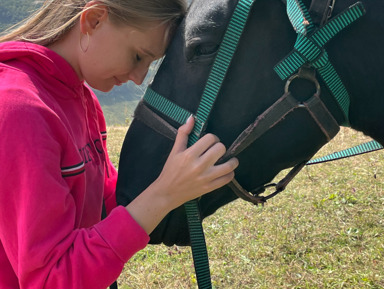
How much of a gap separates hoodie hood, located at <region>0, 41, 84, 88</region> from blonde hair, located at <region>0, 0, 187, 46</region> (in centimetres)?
9

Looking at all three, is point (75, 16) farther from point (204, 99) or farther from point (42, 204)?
point (42, 204)

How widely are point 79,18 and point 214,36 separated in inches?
23.2

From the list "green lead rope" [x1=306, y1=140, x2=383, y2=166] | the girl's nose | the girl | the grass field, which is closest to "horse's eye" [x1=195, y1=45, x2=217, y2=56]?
the girl

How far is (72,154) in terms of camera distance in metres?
1.58

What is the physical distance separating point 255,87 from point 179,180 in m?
0.47

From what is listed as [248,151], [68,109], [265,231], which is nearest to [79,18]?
[68,109]

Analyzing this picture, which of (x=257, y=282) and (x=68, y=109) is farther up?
(x=68, y=109)

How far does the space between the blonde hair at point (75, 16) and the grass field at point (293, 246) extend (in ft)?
7.08

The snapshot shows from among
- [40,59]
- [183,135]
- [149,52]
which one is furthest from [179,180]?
[40,59]

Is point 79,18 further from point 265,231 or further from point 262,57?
point 265,231

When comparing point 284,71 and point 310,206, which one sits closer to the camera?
point 284,71

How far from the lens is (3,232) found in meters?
1.44

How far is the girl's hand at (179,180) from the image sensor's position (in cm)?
156

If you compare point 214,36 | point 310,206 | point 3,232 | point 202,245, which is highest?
point 214,36
